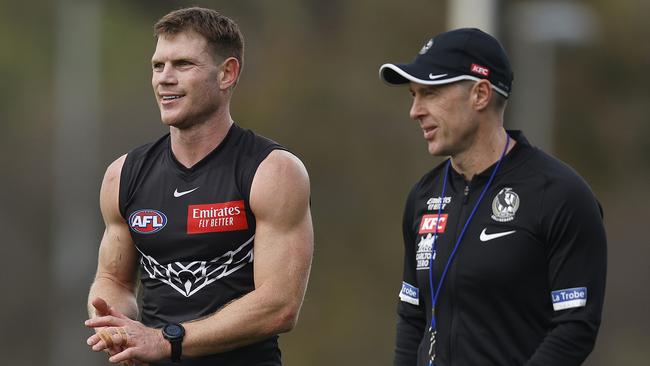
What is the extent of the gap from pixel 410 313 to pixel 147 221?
1.23 m

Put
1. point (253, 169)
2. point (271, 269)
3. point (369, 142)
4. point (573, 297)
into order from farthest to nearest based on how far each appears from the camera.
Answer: point (369, 142), point (253, 169), point (271, 269), point (573, 297)

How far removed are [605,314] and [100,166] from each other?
1131 centimetres

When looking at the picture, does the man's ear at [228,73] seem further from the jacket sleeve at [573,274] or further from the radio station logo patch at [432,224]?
the jacket sleeve at [573,274]

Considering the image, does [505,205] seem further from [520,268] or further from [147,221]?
[147,221]

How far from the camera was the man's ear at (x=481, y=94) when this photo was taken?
6.26 meters

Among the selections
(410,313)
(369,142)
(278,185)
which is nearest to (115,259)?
(278,185)

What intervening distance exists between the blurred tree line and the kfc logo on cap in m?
17.8

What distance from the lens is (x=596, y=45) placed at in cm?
2533

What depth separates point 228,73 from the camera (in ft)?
22.5

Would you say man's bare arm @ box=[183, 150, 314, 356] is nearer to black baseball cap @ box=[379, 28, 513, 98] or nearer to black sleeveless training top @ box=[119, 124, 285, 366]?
black sleeveless training top @ box=[119, 124, 285, 366]

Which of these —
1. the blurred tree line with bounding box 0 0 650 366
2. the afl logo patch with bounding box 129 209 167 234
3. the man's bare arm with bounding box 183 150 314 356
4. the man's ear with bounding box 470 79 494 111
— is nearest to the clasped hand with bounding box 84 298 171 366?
the man's bare arm with bounding box 183 150 314 356

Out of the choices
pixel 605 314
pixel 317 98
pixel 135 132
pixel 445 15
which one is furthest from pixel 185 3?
pixel 605 314

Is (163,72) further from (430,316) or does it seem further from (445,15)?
(445,15)

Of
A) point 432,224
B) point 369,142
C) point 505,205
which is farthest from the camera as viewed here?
point 369,142
